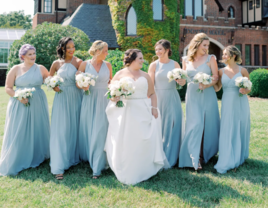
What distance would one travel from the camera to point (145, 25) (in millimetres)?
19578

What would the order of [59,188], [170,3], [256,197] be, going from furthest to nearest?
[170,3] → [59,188] → [256,197]

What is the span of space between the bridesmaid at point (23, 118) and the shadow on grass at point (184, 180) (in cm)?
27

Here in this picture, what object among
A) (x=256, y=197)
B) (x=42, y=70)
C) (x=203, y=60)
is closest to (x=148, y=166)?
(x=256, y=197)

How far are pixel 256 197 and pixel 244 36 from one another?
81.3ft

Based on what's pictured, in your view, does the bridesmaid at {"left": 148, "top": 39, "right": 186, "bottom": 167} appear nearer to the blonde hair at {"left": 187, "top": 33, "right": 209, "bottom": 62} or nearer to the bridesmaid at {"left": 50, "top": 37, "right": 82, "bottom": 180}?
the blonde hair at {"left": 187, "top": 33, "right": 209, "bottom": 62}

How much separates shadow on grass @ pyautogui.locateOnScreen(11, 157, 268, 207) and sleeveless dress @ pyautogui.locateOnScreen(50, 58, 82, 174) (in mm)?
294

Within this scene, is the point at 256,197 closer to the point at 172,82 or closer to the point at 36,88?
the point at 172,82

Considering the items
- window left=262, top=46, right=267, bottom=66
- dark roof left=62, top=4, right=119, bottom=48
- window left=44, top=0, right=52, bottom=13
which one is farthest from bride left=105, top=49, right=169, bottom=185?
window left=44, top=0, right=52, bottom=13

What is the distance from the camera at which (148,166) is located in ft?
14.4

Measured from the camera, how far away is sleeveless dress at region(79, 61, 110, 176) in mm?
4738

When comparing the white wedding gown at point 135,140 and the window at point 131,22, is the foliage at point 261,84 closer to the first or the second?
the window at point 131,22

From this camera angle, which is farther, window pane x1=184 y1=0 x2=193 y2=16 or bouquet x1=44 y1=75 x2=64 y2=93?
window pane x1=184 y1=0 x2=193 y2=16

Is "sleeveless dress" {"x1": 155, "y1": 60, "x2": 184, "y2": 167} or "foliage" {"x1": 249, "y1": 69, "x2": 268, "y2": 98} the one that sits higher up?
"foliage" {"x1": 249, "y1": 69, "x2": 268, "y2": 98}

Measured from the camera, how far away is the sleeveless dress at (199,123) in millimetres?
4977
